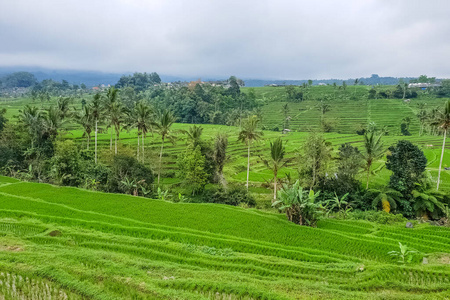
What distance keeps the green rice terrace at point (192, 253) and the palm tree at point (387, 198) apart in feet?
17.4

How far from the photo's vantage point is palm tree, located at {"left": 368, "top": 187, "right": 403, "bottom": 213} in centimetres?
2076

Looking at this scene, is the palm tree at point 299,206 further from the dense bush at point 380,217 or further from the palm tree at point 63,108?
the palm tree at point 63,108

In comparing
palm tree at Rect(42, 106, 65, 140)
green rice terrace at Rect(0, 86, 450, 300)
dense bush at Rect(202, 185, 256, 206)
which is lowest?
dense bush at Rect(202, 185, 256, 206)

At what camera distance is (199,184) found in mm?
27656

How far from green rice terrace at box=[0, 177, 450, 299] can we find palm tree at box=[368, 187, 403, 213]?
17.4ft

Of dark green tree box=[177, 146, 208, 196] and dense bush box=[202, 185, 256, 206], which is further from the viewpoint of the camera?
dark green tree box=[177, 146, 208, 196]

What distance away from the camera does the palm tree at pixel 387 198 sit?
2076cm

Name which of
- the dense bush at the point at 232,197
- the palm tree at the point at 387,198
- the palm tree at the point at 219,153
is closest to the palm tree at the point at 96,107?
the palm tree at the point at 219,153

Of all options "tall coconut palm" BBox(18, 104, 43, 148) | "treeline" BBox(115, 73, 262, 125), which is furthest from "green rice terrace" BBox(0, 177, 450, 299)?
"treeline" BBox(115, 73, 262, 125)

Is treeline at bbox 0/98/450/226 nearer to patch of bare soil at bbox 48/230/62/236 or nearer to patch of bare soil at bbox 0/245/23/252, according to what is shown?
patch of bare soil at bbox 48/230/62/236

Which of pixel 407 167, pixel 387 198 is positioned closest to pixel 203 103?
pixel 407 167

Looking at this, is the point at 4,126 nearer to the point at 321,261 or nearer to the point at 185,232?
the point at 185,232

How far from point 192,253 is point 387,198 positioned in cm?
1604

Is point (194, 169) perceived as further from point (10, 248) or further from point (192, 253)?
point (10, 248)
